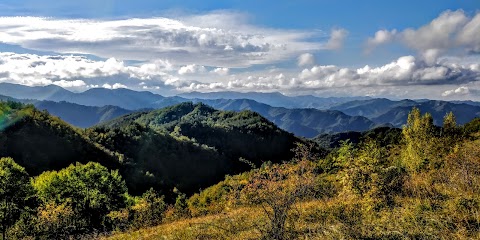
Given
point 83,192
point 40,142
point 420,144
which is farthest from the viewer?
point 40,142

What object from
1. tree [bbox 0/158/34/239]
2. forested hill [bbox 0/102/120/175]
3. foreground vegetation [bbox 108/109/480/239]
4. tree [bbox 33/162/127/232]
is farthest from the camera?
forested hill [bbox 0/102/120/175]

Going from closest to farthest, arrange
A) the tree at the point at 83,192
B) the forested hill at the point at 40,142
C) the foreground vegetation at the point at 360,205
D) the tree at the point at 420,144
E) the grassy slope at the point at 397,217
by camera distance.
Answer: the grassy slope at the point at 397,217 → the foreground vegetation at the point at 360,205 → the tree at the point at 420,144 → the tree at the point at 83,192 → the forested hill at the point at 40,142

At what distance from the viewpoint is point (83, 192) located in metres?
78.8

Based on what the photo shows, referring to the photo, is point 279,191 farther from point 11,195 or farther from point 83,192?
point 83,192

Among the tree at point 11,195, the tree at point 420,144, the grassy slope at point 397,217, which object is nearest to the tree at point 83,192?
the tree at point 11,195

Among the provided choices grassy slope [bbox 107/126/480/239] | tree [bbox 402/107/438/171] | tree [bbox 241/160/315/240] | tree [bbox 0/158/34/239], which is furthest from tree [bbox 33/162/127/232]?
tree [bbox 241/160/315/240]

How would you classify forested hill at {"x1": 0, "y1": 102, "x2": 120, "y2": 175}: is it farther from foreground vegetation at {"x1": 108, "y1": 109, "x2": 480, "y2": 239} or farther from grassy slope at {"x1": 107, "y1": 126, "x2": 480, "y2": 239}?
foreground vegetation at {"x1": 108, "y1": 109, "x2": 480, "y2": 239}

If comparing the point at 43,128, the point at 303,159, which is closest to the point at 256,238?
the point at 303,159

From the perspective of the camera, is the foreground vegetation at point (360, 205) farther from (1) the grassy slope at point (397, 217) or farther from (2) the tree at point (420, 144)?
(2) the tree at point (420, 144)

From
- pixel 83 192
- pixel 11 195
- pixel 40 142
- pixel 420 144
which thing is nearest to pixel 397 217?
pixel 420 144

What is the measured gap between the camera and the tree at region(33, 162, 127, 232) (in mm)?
75188

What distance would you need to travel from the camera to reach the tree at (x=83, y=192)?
75.2 meters

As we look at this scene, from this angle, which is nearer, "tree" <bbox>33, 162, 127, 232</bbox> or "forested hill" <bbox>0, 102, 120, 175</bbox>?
"tree" <bbox>33, 162, 127, 232</bbox>

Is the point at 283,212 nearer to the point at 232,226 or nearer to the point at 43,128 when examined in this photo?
the point at 232,226
